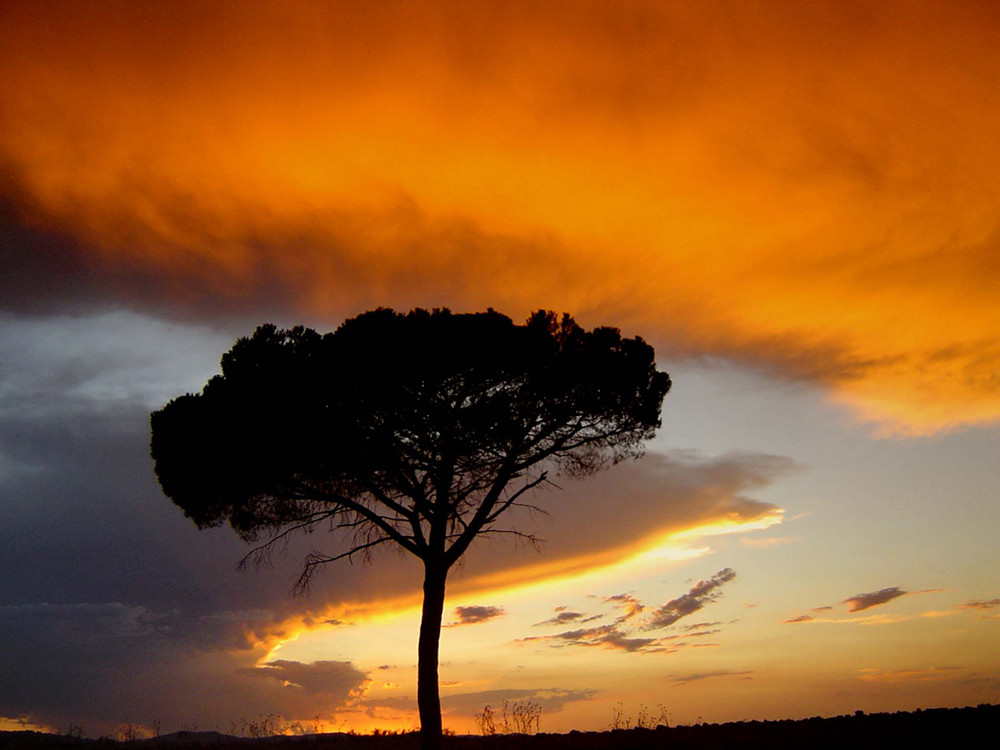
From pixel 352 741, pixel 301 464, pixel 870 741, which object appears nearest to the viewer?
pixel 870 741

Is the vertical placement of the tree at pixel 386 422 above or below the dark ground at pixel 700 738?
above

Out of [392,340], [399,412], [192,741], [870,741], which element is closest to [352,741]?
[192,741]

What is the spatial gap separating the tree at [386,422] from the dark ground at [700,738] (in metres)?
3.47

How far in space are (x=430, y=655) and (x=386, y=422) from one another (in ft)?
17.2

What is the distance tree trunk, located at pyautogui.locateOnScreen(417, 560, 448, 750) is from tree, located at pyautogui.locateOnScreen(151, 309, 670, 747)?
0.23 feet

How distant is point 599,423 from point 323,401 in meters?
6.64

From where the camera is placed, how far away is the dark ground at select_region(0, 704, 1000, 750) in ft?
48.3

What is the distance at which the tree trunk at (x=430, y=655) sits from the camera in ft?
59.1

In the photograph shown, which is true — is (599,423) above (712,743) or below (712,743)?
above

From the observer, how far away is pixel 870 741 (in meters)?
14.6

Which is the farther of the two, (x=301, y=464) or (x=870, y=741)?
(x=301, y=464)

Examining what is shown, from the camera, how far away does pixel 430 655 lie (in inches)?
730

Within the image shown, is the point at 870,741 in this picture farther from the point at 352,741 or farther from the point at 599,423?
the point at 352,741

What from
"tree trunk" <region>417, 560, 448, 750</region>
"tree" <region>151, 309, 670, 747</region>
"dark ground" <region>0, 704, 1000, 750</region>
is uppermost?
"tree" <region>151, 309, 670, 747</region>
